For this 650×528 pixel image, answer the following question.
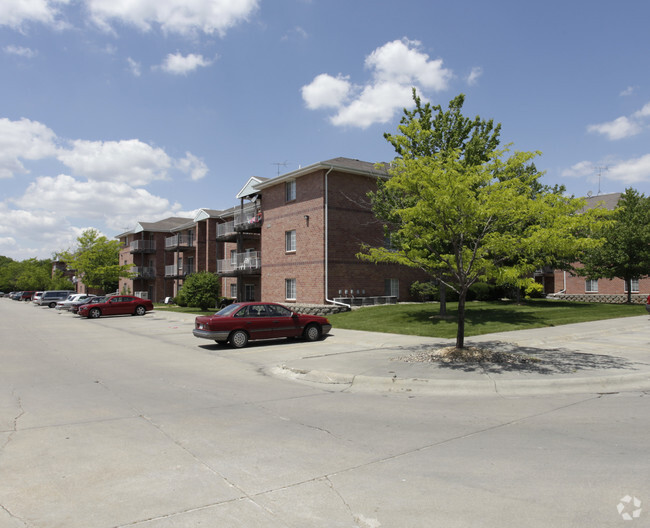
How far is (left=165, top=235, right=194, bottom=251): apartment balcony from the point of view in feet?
154

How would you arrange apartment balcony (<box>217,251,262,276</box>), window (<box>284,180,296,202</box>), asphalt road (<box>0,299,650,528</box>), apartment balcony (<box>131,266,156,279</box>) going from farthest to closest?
apartment balcony (<box>131,266,156,279</box>), apartment balcony (<box>217,251,262,276</box>), window (<box>284,180,296,202</box>), asphalt road (<box>0,299,650,528</box>)

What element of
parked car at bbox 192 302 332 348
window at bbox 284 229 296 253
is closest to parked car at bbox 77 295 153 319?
window at bbox 284 229 296 253

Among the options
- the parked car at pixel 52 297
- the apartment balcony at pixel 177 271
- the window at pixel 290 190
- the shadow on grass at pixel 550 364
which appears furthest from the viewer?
the parked car at pixel 52 297

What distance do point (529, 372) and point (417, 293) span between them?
2088 centimetres

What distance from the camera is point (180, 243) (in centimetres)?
4709

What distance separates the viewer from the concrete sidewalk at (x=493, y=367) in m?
8.52

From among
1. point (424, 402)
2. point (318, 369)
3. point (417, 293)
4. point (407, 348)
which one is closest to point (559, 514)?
point (424, 402)

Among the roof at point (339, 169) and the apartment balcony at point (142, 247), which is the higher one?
the roof at point (339, 169)

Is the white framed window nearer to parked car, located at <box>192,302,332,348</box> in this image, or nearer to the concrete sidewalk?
parked car, located at <box>192,302,332,348</box>

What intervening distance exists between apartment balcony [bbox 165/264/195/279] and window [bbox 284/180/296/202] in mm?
21004

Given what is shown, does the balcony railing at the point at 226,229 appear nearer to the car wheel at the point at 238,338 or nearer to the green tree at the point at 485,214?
the car wheel at the point at 238,338

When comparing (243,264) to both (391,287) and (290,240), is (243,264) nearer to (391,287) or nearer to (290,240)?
(290,240)

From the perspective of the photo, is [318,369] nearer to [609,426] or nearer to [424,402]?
[424,402]

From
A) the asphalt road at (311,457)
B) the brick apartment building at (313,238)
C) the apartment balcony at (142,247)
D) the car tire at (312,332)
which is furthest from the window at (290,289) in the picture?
the apartment balcony at (142,247)
